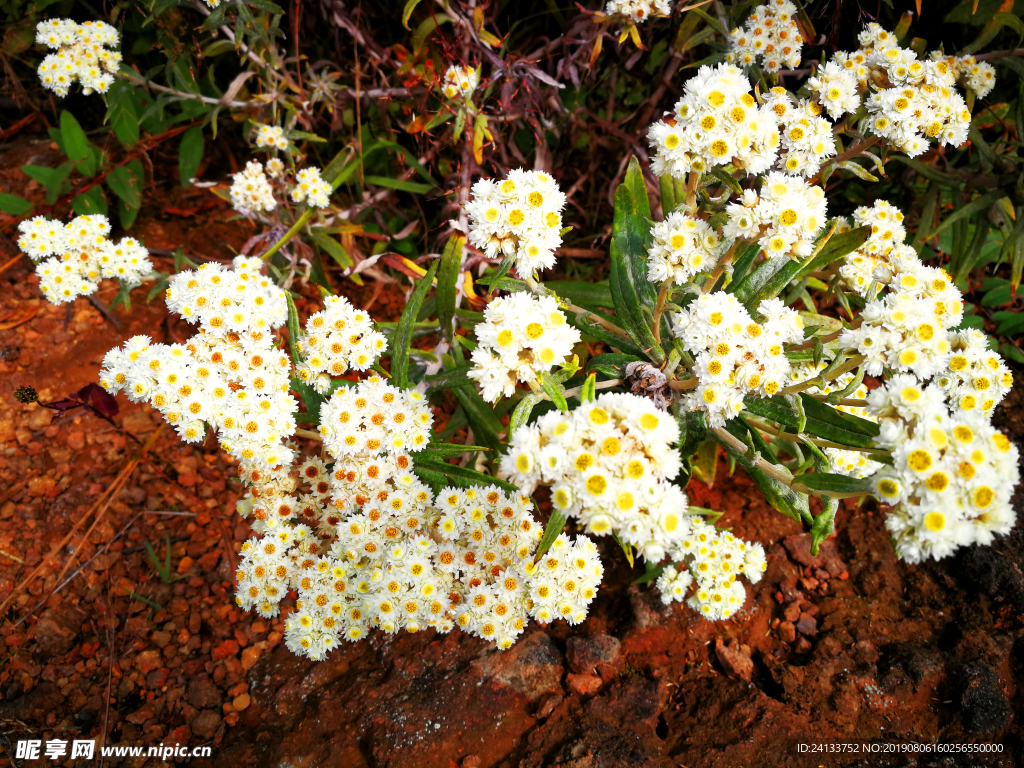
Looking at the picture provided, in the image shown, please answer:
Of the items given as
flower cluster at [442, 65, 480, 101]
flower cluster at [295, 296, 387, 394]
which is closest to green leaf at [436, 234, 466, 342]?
flower cluster at [295, 296, 387, 394]

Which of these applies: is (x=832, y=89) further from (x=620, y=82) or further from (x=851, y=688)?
(x=851, y=688)

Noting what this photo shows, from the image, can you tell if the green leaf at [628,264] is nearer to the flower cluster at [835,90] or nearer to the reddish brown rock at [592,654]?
the flower cluster at [835,90]

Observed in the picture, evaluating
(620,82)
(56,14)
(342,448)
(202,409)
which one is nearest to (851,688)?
(342,448)

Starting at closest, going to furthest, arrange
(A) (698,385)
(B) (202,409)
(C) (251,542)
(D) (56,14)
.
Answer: (A) (698,385)
(B) (202,409)
(C) (251,542)
(D) (56,14)

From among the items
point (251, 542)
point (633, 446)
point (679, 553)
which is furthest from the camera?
point (679, 553)

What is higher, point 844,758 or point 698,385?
point 698,385

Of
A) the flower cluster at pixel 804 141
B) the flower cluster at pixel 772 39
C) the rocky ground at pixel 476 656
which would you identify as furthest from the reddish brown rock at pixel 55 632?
the flower cluster at pixel 772 39

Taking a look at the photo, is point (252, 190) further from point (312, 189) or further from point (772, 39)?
point (772, 39)
